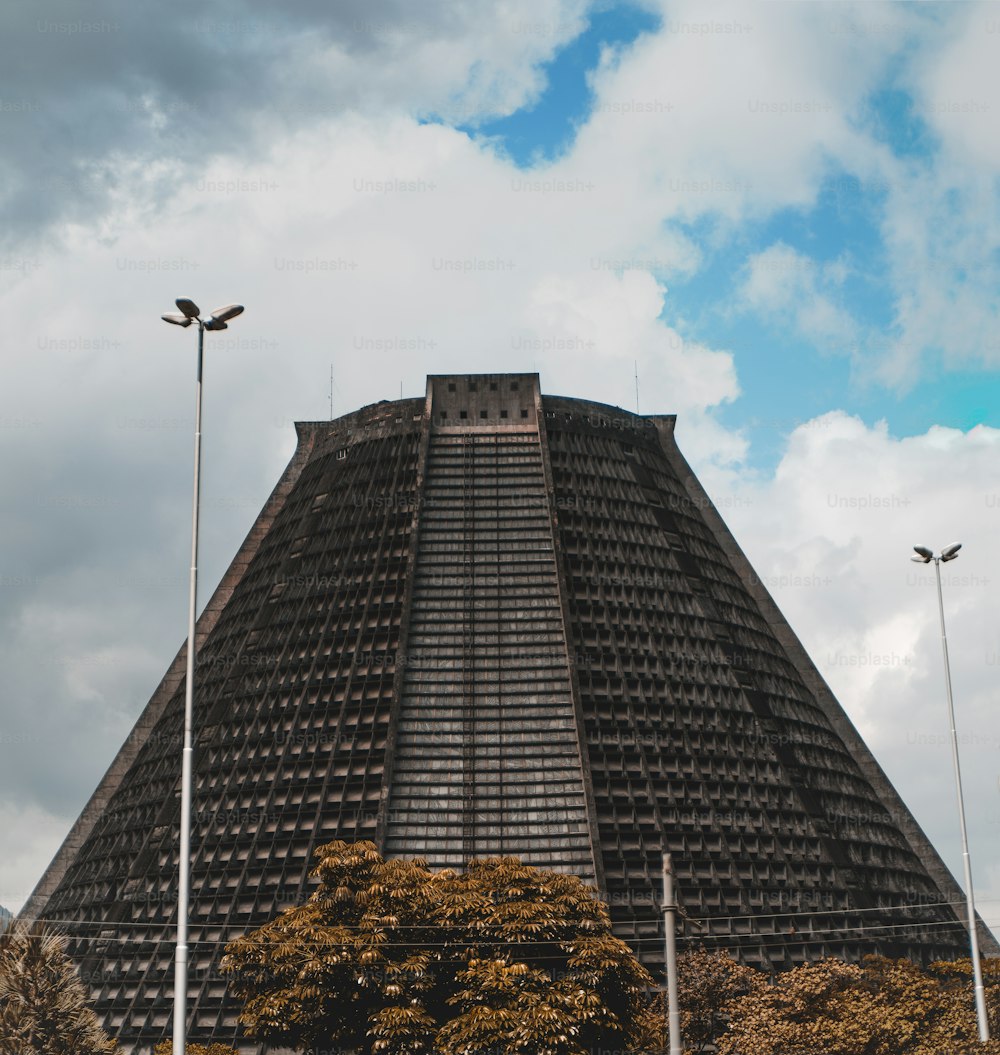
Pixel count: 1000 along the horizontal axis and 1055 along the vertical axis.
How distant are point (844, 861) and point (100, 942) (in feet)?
130

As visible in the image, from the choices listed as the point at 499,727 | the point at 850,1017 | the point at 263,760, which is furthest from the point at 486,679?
the point at 850,1017

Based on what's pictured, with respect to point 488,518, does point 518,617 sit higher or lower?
lower

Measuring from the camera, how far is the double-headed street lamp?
92.5 ft

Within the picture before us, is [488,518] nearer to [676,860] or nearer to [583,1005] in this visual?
[676,860]

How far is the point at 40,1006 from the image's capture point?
41.5 m

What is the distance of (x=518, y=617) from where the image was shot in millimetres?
76062

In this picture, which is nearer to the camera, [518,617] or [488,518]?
[518,617]

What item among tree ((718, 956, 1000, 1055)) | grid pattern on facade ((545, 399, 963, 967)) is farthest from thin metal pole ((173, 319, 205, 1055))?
grid pattern on facade ((545, 399, 963, 967))

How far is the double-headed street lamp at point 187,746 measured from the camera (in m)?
28.2

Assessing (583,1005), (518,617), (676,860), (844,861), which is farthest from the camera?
(518,617)

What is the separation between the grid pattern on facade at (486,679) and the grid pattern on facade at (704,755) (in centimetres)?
166

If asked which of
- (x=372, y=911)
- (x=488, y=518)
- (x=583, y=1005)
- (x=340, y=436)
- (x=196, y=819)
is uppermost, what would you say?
(x=340, y=436)

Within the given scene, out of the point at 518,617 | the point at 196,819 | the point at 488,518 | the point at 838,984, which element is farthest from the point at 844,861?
the point at 196,819

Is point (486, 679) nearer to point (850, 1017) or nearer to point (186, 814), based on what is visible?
point (850, 1017)
